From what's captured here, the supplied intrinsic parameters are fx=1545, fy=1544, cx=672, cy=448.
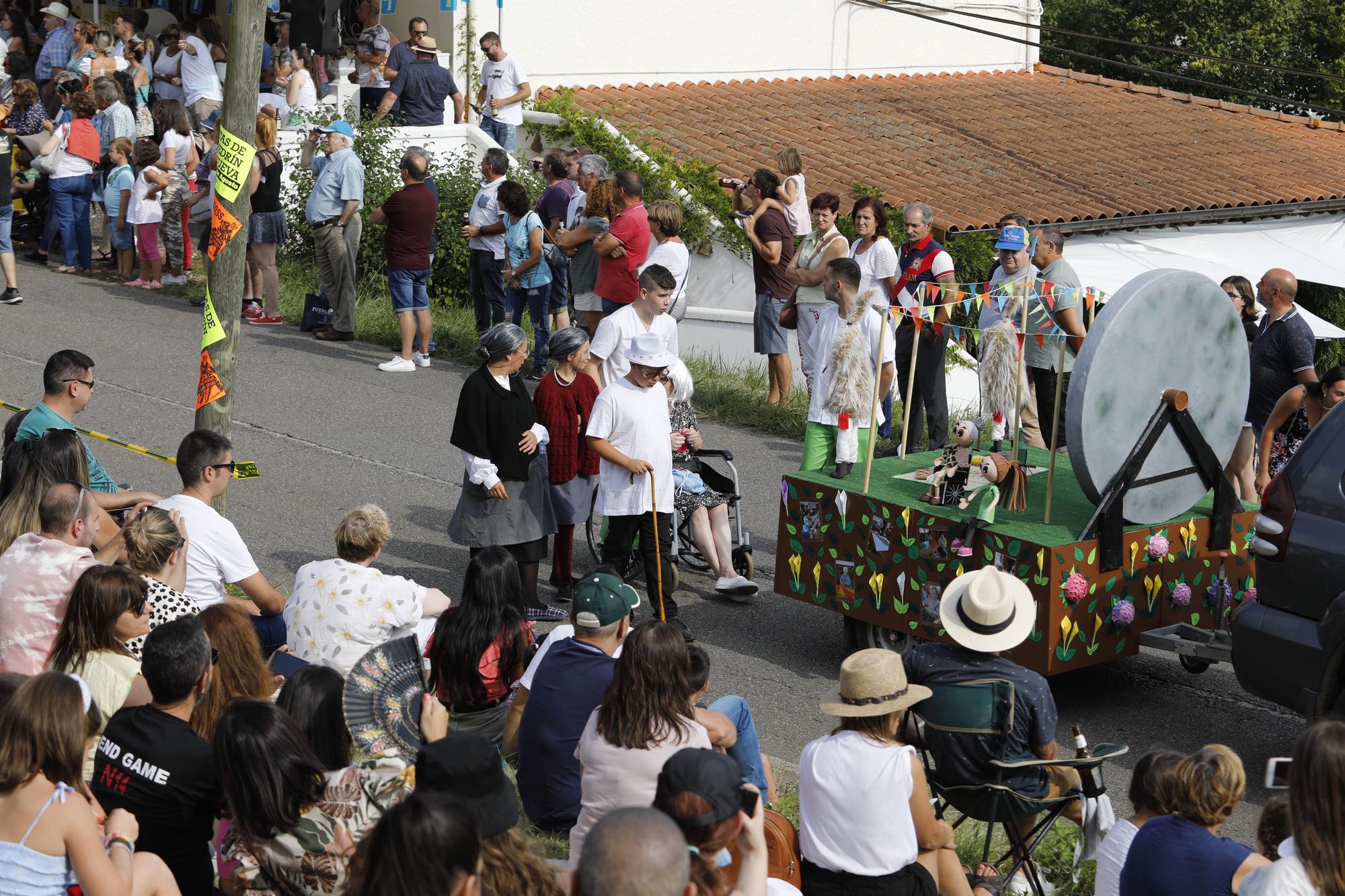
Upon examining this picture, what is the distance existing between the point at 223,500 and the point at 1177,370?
5090 mm

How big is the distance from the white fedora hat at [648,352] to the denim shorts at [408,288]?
625 cm

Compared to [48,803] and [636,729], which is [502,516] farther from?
[48,803]

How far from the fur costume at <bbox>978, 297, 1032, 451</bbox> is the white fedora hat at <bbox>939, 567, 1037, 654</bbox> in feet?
10.0

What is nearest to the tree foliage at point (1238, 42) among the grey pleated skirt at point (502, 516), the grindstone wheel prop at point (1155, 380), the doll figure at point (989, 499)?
the grindstone wheel prop at point (1155, 380)

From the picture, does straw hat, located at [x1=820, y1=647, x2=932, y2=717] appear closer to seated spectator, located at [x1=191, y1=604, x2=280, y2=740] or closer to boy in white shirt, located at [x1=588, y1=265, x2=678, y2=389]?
seated spectator, located at [x1=191, y1=604, x2=280, y2=740]

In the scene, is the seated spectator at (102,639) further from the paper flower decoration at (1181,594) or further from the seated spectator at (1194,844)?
the paper flower decoration at (1181,594)

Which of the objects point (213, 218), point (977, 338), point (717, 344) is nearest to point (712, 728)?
point (213, 218)

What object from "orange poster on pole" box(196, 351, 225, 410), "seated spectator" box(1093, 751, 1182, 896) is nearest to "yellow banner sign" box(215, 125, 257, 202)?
"orange poster on pole" box(196, 351, 225, 410)

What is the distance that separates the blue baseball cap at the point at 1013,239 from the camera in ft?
33.8

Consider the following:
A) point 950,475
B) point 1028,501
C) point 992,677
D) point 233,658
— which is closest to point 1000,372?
point 1028,501

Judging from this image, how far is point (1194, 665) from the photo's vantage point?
8.16 metres

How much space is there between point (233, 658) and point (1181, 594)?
4605 mm

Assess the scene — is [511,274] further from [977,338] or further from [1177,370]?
[1177,370]

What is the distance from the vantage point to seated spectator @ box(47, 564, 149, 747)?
5.38 metres
